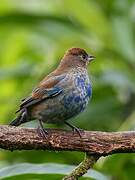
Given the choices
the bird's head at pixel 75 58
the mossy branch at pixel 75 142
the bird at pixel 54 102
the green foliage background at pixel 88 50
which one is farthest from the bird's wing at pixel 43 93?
the green foliage background at pixel 88 50

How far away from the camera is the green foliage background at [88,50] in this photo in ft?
21.0

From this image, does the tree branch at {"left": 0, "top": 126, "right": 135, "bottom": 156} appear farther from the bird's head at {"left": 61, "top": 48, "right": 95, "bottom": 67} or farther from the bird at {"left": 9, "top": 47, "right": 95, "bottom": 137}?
the bird's head at {"left": 61, "top": 48, "right": 95, "bottom": 67}

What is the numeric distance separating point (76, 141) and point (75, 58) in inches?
57.8

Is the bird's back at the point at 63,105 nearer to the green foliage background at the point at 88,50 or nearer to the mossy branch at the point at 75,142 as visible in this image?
the mossy branch at the point at 75,142

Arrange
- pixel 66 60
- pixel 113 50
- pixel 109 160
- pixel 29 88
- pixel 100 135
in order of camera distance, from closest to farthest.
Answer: pixel 100 135 < pixel 109 160 < pixel 66 60 < pixel 29 88 < pixel 113 50

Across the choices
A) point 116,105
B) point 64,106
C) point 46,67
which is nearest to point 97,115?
point 116,105

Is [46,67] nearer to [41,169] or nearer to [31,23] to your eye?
[31,23]

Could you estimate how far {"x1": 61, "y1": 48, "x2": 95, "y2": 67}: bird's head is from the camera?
5.54 m

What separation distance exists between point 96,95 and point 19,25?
1.05 metres

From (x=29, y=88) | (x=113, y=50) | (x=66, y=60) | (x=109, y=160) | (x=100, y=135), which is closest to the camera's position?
(x=100, y=135)

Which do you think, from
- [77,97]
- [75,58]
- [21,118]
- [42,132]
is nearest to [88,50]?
[75,58]

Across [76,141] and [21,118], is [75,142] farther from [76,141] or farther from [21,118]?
[21,118]

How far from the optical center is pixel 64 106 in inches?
195

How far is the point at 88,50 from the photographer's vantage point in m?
6.84
